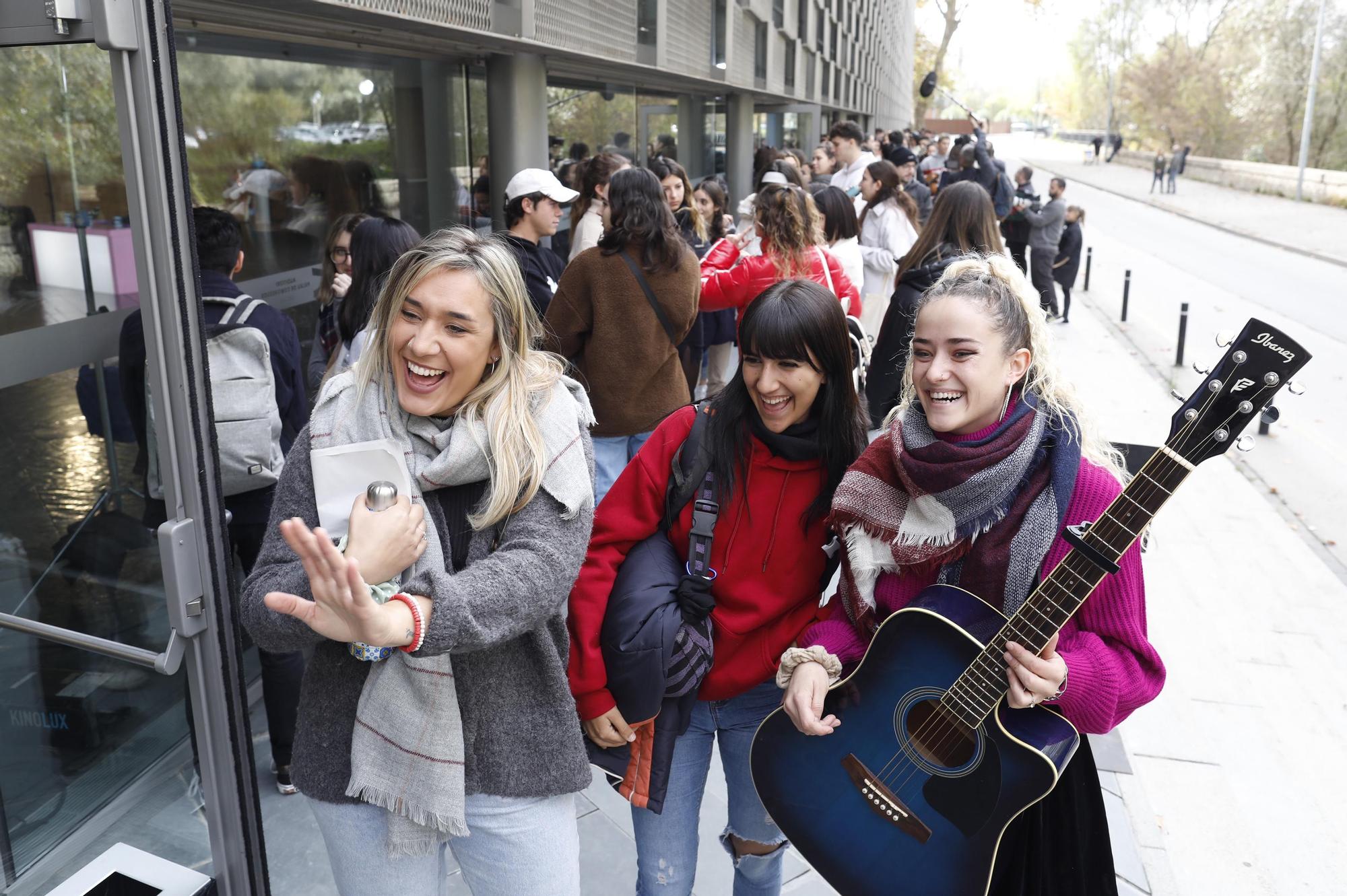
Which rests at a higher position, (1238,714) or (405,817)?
(405,817)

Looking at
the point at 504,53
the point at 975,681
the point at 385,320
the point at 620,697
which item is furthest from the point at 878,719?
the point at 504,53

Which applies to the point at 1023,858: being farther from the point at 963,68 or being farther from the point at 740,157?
the point at 963,68

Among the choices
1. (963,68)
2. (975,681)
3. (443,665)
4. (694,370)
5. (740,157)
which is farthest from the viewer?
(963,68)

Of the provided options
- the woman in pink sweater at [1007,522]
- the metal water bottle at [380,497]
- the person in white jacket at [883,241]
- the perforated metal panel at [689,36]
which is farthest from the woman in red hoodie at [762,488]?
the perforated metal panel at [689,36]

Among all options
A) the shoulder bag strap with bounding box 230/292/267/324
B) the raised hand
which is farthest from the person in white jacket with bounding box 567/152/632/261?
the raised hand

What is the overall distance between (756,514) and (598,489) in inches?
93.4

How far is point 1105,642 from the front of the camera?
2.06m

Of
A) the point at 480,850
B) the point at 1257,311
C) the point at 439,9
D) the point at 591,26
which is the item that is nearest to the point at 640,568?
the point at 480,850

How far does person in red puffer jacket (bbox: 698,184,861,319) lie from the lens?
529 centimetres

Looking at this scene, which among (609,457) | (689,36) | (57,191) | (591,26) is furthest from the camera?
(689,36)

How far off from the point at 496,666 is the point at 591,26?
612 centimetres

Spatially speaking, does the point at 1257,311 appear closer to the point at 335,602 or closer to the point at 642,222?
the point at 642,222

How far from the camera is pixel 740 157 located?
17.0 m

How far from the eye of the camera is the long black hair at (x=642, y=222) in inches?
174
